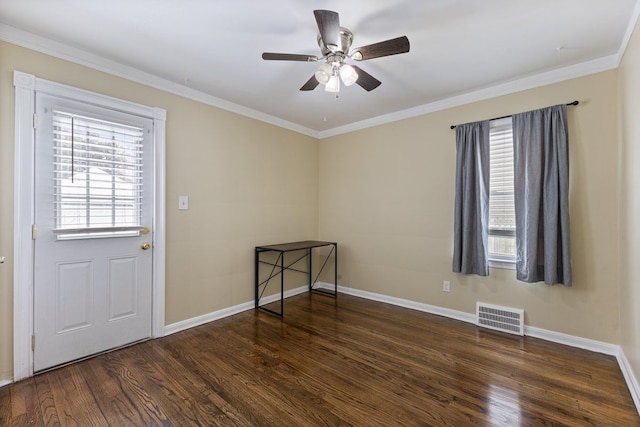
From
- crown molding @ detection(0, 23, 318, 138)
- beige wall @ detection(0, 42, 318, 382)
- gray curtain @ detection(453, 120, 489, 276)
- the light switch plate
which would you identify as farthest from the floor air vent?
crown molding @ detection(0, 23, 318, 138)

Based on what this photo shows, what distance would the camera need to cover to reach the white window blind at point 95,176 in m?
2.31

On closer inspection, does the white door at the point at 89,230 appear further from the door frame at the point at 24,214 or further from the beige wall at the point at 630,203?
the beige wall at the point at 630,203

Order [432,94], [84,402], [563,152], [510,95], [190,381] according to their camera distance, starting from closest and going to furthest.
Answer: [84,402]
[190,381]
[563,152]
[510,95]
[432,94]

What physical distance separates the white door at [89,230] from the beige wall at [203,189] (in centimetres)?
17

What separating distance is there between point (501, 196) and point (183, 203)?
10.9ft

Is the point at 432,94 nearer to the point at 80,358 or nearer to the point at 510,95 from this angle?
the point at 510,95

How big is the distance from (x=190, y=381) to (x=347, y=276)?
2.64m

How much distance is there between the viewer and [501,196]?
3.08 metres

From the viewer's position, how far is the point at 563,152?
263cm

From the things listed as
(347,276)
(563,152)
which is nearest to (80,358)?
(347,276)

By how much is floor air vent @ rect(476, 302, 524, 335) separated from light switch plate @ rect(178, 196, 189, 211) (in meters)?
3.29

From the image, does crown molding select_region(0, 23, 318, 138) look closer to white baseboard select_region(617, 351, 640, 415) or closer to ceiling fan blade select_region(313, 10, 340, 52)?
ceiling fan blade select_region(313, 10, 340, 52)

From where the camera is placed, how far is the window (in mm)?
3023

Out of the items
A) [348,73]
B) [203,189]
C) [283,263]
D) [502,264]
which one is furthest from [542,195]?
[203,189]
